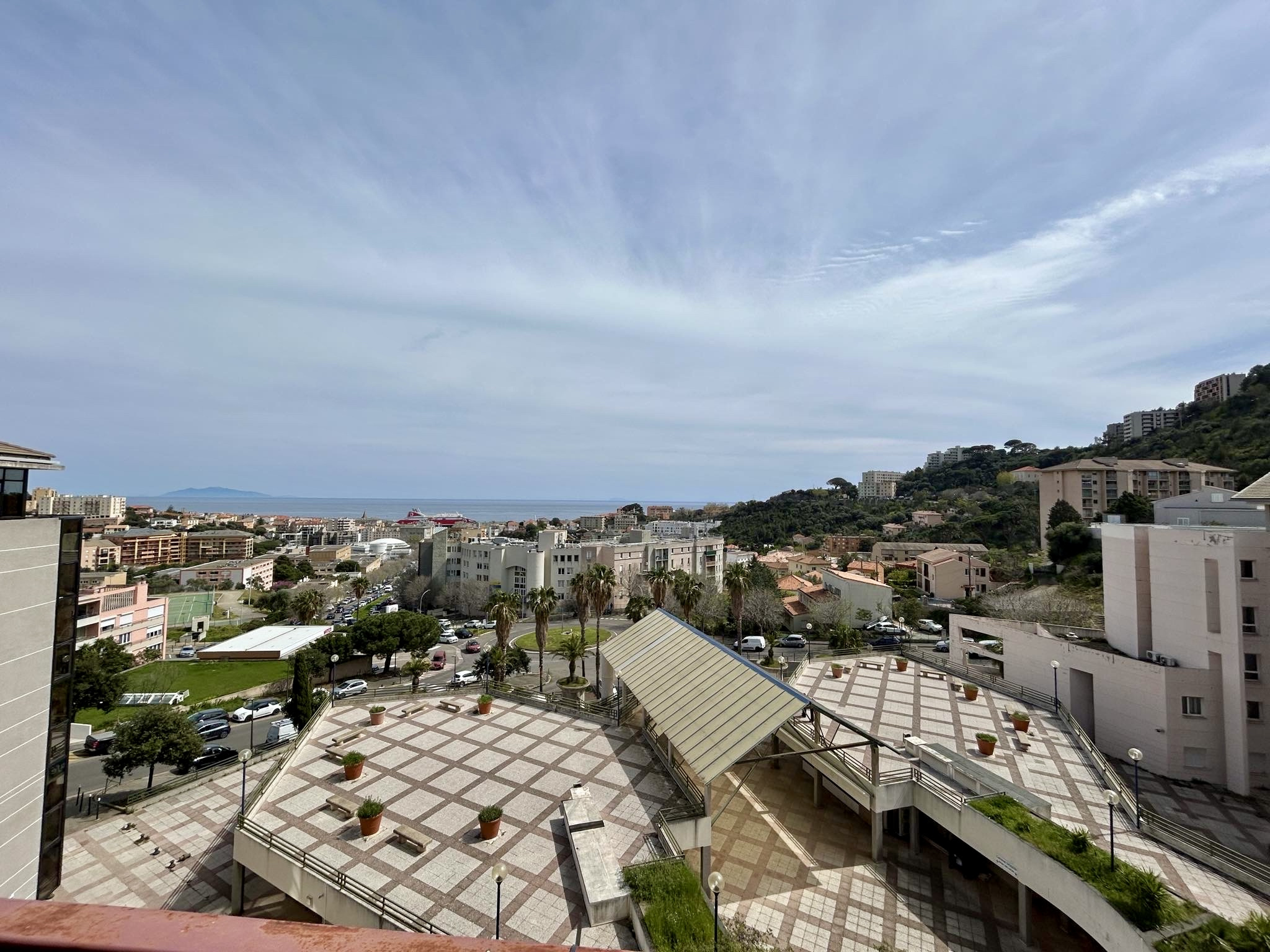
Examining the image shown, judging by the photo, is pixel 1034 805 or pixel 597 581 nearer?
pixel 1034 805

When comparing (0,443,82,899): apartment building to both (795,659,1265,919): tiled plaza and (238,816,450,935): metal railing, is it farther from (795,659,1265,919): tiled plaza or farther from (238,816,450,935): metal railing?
(795,659,1265,919): tiled plaza

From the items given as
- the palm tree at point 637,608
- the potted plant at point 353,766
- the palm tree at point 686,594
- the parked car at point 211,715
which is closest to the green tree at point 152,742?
the parked car at point 211,715

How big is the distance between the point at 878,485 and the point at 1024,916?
16393 cm

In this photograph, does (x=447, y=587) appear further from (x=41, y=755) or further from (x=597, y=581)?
(x=41, y=755)

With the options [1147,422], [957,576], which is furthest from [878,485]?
[957,576]

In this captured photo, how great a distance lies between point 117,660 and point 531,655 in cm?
2597

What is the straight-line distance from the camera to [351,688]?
119ft

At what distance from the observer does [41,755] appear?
15836 millimetres

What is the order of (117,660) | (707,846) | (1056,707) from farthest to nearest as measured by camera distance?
(117,660) < (1056,707) < (707,846)

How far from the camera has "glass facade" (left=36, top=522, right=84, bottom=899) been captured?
52.9 feet

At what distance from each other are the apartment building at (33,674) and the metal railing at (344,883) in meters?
6.07

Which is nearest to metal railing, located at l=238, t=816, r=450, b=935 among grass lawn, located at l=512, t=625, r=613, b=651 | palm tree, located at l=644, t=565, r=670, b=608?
palm tree, located at l=644, t=565, r=670, b=608

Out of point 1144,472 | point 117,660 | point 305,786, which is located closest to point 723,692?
point 305,786

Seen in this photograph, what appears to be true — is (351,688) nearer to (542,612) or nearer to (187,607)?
(542,612)
